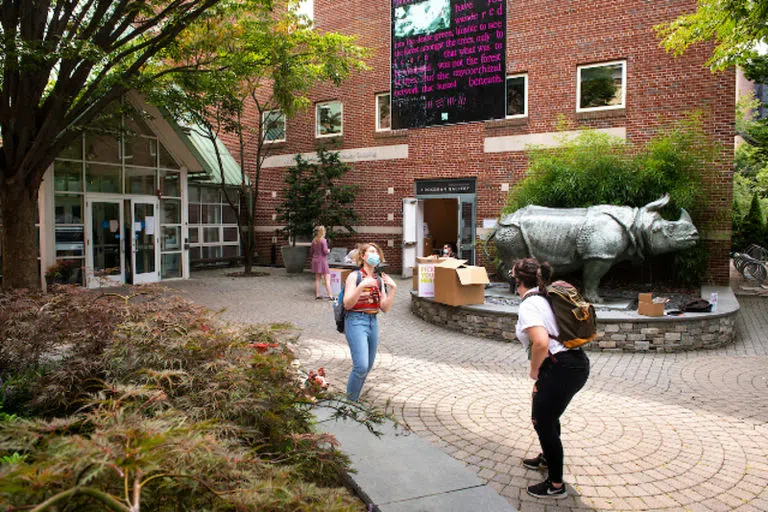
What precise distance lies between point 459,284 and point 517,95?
9.14 metres

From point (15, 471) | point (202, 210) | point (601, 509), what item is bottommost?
point (601, 509)

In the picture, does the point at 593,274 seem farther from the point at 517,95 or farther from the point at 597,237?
the point at 517,95

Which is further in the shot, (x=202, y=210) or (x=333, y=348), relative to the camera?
(x=202, y=210)

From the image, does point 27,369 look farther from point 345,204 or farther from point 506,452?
point 345,204

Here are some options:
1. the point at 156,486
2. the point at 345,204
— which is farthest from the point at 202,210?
the point at 156,486

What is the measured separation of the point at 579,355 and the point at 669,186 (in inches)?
405

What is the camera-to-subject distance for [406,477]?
310 cm

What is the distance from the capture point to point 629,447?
4.56 m

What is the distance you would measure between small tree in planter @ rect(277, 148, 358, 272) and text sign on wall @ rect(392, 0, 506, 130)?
336 inches

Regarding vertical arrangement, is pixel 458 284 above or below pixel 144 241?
below

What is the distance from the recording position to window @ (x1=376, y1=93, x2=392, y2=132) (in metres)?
18.4

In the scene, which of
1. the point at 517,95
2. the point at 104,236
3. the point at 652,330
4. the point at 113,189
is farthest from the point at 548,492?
the point at 113,189

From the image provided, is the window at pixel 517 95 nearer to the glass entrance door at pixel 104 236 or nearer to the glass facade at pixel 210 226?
the glass facade at pixel 210 226

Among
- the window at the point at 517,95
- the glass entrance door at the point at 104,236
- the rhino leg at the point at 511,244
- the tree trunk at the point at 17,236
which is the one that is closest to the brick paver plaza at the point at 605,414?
the rhino leg at the point at 511,244
